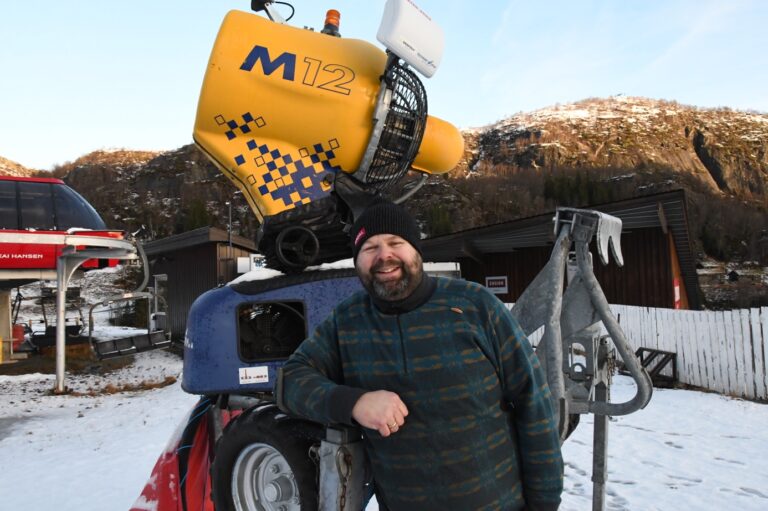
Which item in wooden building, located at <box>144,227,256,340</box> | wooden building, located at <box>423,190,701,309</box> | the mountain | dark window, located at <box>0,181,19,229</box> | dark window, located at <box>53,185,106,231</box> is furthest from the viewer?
the mountain

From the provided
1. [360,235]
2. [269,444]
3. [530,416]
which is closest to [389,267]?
[360,235]

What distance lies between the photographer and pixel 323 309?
2.91 metres

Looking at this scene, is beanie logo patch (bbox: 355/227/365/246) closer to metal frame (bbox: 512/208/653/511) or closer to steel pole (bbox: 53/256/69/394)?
metal frame (bbox: 512/208/653/511)

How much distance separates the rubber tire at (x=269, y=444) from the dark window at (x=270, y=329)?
19.7 inches

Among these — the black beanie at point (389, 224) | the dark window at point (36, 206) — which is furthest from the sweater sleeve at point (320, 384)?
the dark window at point (36, 206)

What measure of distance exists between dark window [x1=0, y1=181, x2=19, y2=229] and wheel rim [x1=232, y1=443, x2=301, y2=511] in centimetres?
1086

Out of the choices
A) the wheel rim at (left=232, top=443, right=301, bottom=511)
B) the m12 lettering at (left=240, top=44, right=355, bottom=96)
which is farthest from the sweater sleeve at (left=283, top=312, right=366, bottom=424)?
the m12 lettering at (left=240, top=44, right=355, bottom=96)

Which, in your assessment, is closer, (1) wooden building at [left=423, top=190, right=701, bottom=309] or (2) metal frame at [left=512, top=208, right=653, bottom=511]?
(2) metal frame at [left=512, top=208, right=653, bottom=511]

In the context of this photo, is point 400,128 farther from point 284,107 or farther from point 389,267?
point 389,267

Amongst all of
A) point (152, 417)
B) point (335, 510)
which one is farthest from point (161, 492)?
point (152, 417)

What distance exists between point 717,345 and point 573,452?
19.3ft

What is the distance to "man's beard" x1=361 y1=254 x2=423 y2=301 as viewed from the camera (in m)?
1.71

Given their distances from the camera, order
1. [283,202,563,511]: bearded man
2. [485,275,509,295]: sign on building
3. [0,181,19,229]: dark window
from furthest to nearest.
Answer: [485,275,509,295]: sign on building
[0,181,19,229]: dark window
[283,202,563,511]: bearded man

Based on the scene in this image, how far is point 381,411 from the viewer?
1.52 meters
